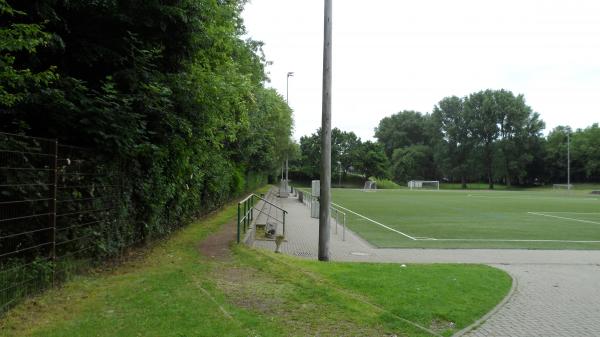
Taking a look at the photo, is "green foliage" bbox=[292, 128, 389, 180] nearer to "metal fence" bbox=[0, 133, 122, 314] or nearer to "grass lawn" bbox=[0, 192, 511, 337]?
"grass lawn" bbox=[0, 192, 511, 337]

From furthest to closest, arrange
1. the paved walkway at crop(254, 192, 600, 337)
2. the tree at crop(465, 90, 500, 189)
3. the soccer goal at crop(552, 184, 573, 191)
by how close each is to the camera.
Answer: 1. the tree at crop(465, 90, 500, 189)
2. the soccer goal at crop(552, 184, 573, 191)
3. the paved walkway at crop(254, 192, 600, 337)

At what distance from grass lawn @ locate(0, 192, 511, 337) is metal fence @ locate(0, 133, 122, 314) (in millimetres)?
275

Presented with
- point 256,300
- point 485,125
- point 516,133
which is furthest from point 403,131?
point 256,300

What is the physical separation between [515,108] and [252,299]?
349 ft

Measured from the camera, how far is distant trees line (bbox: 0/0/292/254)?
23.1 feet

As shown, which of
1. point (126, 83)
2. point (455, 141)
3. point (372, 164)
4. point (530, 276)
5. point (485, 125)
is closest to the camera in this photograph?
point (126, 83)

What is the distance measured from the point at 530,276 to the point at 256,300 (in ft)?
20.5

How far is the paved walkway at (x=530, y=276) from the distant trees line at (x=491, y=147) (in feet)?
286

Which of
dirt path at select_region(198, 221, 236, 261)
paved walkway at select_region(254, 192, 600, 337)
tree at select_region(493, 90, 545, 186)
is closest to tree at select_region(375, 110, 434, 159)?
tree at select_region(493, 90, 545, 186)

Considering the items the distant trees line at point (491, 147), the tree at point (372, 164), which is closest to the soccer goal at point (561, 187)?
the distant trees line at point (491, 147)

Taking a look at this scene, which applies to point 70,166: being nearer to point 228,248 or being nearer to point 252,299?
point 252,299

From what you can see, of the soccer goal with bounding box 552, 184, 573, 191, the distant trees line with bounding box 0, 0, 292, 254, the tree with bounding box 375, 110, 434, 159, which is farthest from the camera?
the tree with bounding box 375, 110, 434, 159

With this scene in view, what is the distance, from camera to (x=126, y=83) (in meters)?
8.72

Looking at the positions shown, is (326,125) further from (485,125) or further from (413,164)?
(413,164)
